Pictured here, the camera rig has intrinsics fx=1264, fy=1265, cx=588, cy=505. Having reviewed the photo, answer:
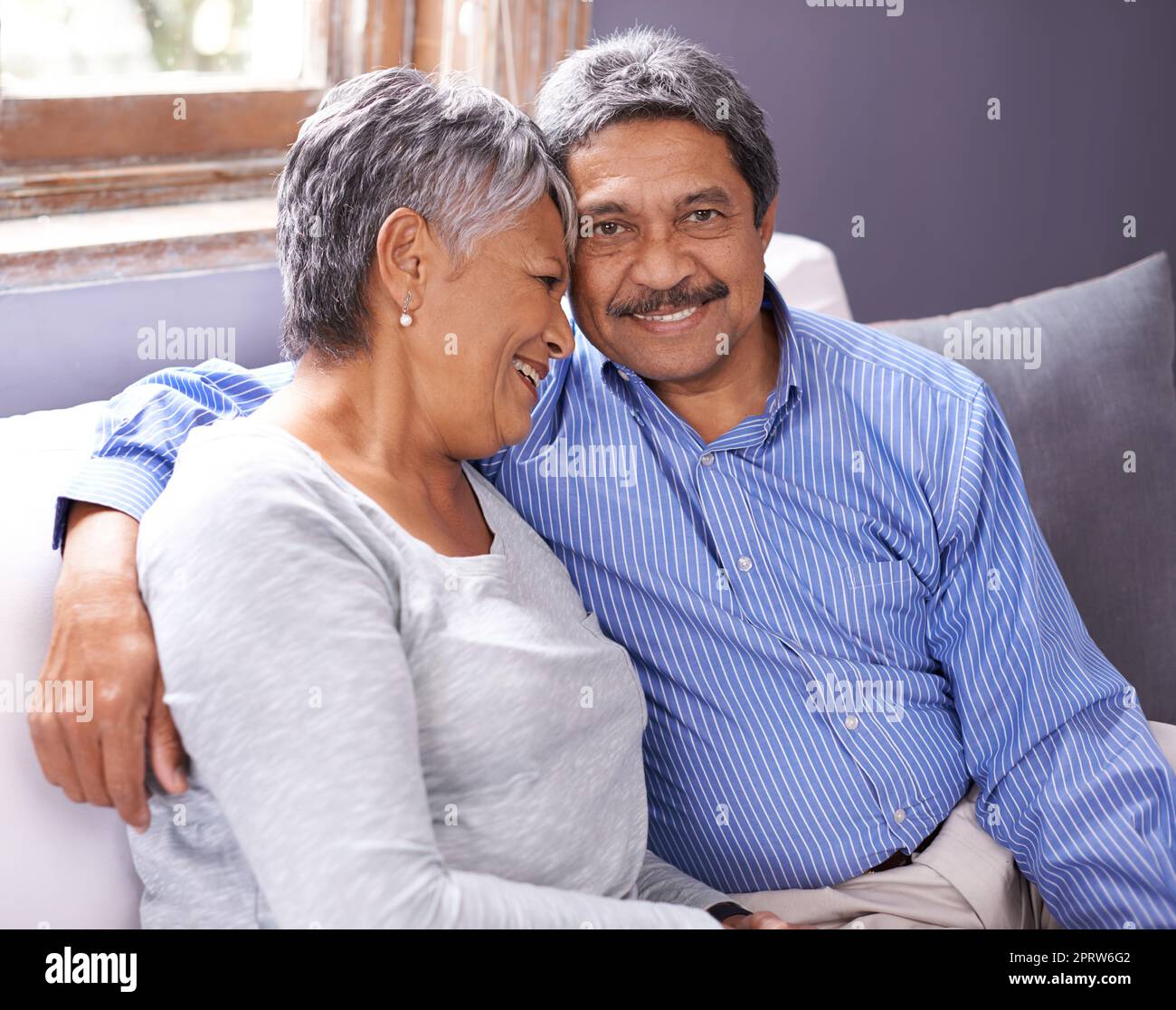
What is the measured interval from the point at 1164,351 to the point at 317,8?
1439 millimetres

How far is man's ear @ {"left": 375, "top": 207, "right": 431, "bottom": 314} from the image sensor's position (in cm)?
110

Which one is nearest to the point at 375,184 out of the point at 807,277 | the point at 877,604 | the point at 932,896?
the point at 877,604

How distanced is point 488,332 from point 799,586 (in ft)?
1.59

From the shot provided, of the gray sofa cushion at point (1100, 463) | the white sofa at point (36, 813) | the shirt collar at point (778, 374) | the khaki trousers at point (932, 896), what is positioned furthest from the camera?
the gray sofa cushion at point (1100, 463)

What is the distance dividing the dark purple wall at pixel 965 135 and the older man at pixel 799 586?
123 centimetres

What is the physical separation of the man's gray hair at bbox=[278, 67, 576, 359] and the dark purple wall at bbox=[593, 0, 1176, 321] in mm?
1479

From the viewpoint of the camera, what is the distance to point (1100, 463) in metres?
1.83

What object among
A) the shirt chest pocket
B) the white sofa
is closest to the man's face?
the shirt chest pocket

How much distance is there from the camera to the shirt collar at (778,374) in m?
1.45

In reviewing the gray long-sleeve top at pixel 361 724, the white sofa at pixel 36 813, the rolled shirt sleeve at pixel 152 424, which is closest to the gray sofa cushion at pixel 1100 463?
the gray long-sleeve top at pixel 361 724

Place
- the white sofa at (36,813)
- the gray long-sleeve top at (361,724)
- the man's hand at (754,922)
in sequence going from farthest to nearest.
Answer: the man's hand at (754,922) → the white sofa at (36,813) → the gray long-sleeve top at (361,724)

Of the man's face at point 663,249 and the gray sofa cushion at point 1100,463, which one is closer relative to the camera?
the man's face at point 663,249

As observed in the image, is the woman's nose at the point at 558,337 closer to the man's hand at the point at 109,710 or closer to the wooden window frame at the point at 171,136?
the man's hand at the point at 109,710
